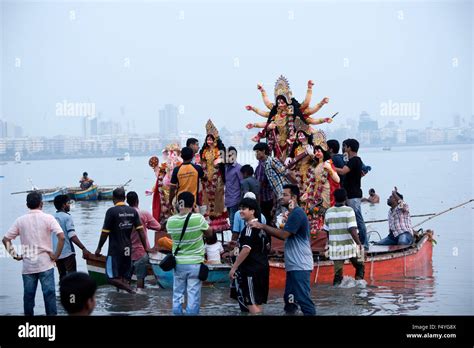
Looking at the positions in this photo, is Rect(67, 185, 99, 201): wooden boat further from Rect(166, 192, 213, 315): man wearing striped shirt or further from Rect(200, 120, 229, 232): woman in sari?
Rect(166, 192, 213, 315): man wearing striped shirt

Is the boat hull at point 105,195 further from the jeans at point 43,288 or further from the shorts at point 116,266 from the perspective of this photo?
the jeans at point 43,288

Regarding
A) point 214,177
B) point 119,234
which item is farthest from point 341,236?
point 214,177

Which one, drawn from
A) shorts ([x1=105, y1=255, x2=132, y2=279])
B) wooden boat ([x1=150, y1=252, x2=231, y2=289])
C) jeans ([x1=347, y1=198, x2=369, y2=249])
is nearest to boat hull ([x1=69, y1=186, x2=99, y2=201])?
wooden boat ([x1=150, y1=252, x2=231, y2=289])

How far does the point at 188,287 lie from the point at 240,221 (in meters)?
1.64

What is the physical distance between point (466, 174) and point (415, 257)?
76.3 m

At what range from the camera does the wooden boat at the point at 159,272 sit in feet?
51.4

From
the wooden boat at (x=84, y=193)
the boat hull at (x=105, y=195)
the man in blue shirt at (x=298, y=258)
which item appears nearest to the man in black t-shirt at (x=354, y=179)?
the man in blue shirt at (x=298, y=258)

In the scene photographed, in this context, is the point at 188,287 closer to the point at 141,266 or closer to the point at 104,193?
the point at 141,266

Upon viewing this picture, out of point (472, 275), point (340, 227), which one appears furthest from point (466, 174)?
point (340, 227)

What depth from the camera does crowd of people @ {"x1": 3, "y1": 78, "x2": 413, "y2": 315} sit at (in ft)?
39.0

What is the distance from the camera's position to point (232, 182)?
17.5 metres

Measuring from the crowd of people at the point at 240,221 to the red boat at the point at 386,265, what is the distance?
1.04ft
